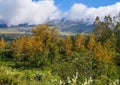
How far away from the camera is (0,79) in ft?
74.0

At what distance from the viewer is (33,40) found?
13300cm

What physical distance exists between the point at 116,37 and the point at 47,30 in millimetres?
29584

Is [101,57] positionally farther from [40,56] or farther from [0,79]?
[0,79]

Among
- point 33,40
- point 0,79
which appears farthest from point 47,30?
point 0,79

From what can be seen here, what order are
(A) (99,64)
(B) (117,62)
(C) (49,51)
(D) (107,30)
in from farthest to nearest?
(D) (107,30)
(C) (49,51)
(B) (117,62)
(A) (99,64)

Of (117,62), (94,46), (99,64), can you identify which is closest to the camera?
(99,64)

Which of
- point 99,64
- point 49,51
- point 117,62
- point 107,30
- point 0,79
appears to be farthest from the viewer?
point 107,30

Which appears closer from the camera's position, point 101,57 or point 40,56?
point 101,57

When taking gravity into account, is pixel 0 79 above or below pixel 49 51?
above

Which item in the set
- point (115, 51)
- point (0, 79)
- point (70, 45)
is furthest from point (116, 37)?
point (0, 79)

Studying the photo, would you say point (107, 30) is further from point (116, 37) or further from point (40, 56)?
point (40, 56)

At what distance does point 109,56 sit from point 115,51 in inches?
586

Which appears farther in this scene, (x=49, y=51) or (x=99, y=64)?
(x=49, y=51)

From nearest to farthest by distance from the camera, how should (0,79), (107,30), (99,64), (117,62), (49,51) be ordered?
(0,79), (99,64), (117,62), (49,51), (107,30)
